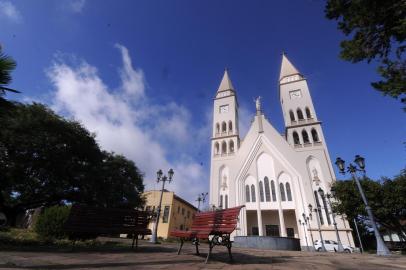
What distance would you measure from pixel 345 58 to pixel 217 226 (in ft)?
25.9

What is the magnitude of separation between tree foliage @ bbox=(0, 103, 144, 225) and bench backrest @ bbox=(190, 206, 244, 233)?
11.2 metres

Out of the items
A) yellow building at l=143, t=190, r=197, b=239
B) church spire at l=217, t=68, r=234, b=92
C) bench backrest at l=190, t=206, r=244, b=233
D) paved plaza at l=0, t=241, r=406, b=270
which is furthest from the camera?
church spire at l=217, t=68, r=234, b=92

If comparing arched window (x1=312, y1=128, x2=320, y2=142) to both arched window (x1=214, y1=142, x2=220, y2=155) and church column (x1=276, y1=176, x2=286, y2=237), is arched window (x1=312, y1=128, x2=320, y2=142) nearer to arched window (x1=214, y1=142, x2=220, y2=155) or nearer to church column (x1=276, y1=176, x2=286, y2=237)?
church column (x1=276, y1=176, x2=286, y2=237)

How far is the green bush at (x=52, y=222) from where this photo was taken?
8.46m

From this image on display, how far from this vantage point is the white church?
101ft

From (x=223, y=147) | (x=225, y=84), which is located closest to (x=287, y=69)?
(x=225, y=84)

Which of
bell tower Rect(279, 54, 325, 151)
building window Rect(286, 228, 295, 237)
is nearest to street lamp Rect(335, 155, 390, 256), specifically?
building window Rect(286, 228, 295, 237)

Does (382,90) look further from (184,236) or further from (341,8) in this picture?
(184,236)

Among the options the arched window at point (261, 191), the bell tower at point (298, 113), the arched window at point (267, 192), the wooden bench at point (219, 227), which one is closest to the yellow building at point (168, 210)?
the arched window at point (261, 191)

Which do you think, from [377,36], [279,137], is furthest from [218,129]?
[377,36]

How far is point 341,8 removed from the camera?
26.7 ft

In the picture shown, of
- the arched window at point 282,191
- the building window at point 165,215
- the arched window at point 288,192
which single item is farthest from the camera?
the building window at point 165,215

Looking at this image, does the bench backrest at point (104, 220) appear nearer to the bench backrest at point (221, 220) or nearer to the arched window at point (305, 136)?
the bench backrest at point (221, 220)

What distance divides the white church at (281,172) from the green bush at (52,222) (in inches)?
1055
